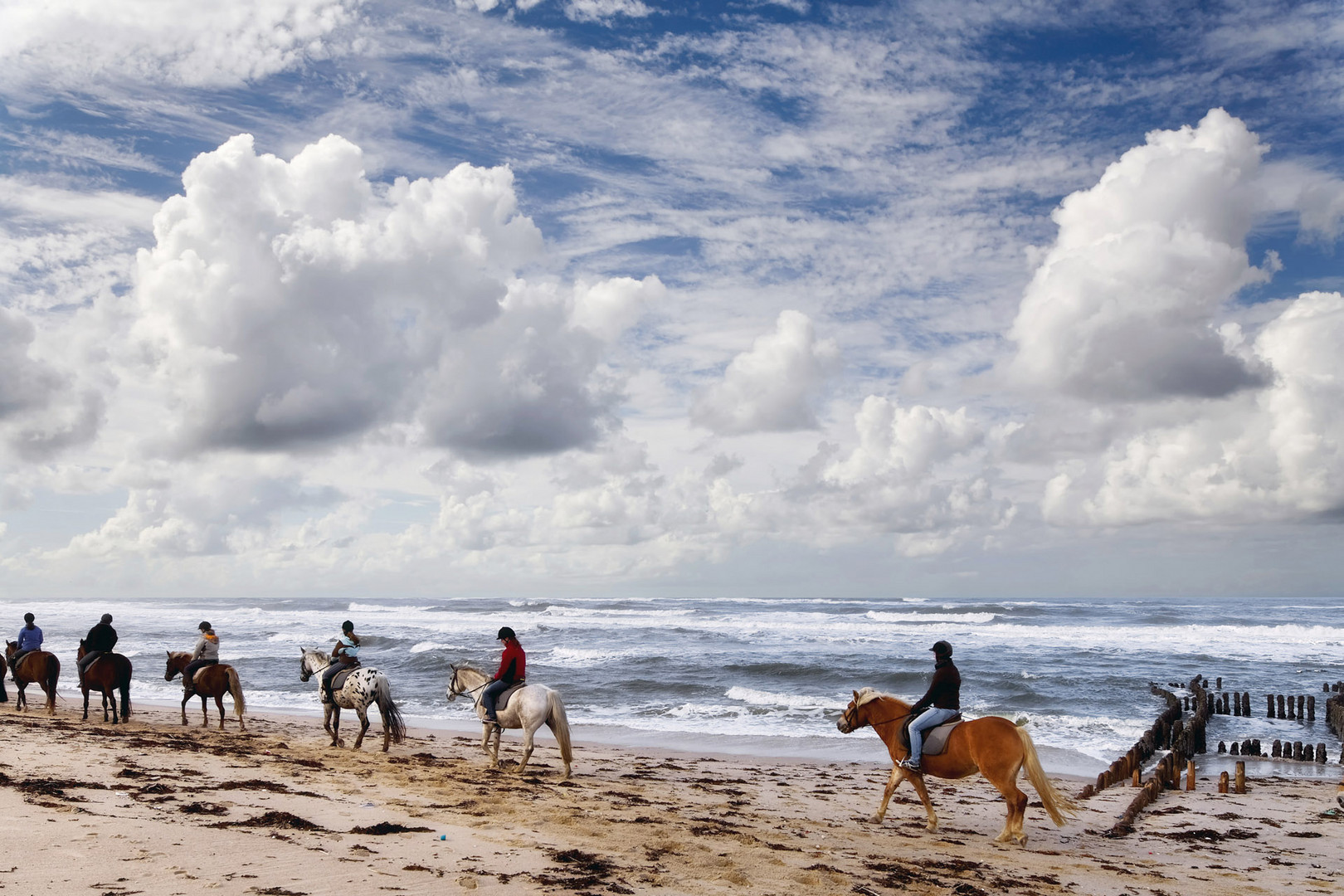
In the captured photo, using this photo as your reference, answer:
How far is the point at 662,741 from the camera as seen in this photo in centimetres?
1922

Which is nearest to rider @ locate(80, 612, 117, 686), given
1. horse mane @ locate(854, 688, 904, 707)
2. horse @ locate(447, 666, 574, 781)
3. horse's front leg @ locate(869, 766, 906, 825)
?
horse @ locate(447, 666, 574, 781)

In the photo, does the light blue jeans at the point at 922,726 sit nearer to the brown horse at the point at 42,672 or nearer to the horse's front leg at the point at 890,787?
the horse's front leg at the point at 890,787

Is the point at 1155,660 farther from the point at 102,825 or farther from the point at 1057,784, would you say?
the point at 102,825

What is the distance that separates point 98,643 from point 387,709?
695 cm

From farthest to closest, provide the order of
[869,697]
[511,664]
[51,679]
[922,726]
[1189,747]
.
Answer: [51,679], [1189,747], [511,664], [869,697], [922,726]

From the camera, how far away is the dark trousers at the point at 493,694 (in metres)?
13.1

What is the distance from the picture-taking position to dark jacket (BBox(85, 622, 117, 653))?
17.0m

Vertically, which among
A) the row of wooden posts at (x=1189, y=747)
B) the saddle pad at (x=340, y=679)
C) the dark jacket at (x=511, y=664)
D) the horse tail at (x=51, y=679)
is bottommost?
the row of wooden posts at (x=1189, y=747)

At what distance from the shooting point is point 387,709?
583 inches

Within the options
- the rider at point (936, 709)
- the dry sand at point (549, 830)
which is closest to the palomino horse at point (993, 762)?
the rider at point (936, 709)

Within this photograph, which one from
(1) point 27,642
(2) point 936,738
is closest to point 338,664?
(1) point 27,642

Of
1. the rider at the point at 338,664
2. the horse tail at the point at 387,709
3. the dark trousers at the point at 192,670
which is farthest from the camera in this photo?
the dark trousers at the point at 192,670

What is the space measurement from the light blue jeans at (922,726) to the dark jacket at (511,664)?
19.0ft

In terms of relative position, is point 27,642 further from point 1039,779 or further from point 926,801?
point 1039,779
